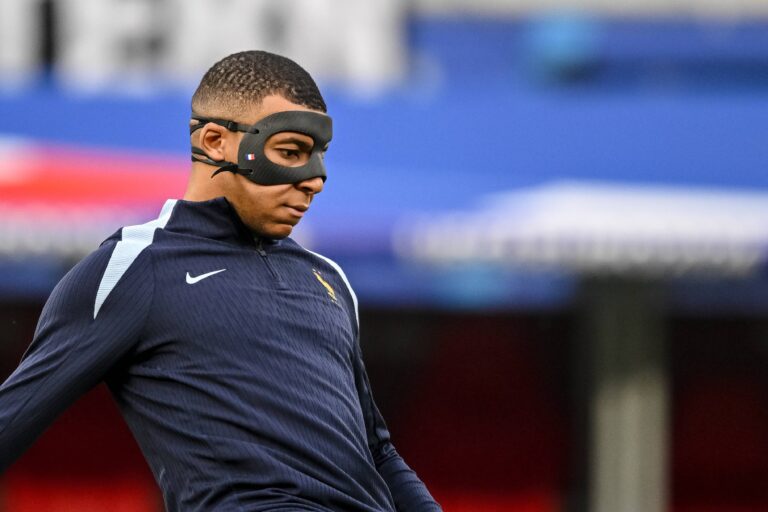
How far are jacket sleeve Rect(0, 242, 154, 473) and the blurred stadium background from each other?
713 cm

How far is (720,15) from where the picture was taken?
41.9 feet

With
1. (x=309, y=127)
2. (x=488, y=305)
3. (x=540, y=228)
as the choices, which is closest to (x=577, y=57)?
(x=488, y=305)

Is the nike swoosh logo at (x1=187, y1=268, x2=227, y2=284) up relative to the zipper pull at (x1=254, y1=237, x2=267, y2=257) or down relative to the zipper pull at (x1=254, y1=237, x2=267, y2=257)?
down

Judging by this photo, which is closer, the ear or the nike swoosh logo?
the nike swoosh logo

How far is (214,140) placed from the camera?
2.85 m

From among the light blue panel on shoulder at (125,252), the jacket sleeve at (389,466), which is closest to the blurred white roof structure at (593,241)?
the jacket sleeve at (389,466)

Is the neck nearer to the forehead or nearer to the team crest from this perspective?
the forehead

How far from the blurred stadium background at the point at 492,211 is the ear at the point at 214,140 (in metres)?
6.95

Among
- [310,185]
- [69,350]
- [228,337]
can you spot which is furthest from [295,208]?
[69,350]

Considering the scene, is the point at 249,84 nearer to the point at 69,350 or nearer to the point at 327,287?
the point at 327,287

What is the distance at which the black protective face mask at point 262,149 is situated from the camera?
279 cm

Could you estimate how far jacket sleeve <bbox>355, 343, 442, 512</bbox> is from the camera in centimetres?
299

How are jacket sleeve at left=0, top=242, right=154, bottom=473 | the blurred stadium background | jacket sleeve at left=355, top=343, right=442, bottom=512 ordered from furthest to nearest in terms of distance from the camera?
the blurred stadium background < jacket sleeve at left=355, top=343, right=442, bottom=512 < jacket sleeve at left=0, top=242, right=154, bottom=473

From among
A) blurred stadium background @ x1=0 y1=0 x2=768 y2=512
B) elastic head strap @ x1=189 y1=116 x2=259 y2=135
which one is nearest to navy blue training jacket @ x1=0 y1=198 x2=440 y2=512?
elastic head strap @ x1=189 y1=116 x2=259 y2=135
